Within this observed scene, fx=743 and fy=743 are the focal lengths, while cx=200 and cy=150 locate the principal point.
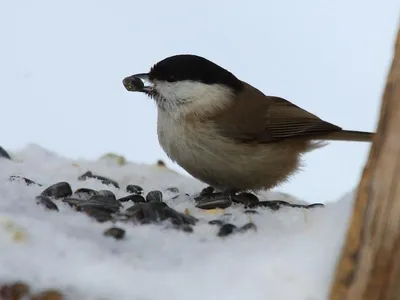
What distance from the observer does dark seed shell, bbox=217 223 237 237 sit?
1350 mm

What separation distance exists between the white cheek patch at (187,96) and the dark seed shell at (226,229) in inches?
29.5

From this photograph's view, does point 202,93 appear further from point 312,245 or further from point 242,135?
point 312,245

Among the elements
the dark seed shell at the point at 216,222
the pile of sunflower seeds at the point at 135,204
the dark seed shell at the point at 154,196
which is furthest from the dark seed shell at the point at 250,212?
the dark seed shell at the point at 154,196

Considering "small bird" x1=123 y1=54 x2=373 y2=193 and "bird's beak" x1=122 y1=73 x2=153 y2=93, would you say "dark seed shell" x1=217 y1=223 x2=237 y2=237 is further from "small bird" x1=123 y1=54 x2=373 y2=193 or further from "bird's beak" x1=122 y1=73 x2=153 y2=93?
"bird's beak" x1=122 y1=73 x2=153 y2=93

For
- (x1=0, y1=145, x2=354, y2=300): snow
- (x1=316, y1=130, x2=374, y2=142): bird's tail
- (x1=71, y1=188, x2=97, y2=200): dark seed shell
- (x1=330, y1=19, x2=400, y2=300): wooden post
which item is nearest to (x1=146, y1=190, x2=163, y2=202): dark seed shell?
(x1=71, y1=188, x2=97, y2=200): dark seed shell

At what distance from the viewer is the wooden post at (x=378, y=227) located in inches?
38.4

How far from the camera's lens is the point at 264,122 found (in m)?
2.21

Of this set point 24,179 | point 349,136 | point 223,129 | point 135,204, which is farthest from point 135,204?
point 349,136

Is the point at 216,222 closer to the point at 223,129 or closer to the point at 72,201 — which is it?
the point at 72,201

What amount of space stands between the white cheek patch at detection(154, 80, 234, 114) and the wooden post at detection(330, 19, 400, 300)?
1.13 m

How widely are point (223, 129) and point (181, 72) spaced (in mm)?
205

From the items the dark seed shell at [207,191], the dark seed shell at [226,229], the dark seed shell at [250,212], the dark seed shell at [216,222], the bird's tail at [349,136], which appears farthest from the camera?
the bird's tail at [349,136]

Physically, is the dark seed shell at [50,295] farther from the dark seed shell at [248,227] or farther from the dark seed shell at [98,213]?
the dark seed shell at [248,227]

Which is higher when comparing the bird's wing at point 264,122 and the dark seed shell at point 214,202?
→ the bird's wing at point 264,122
